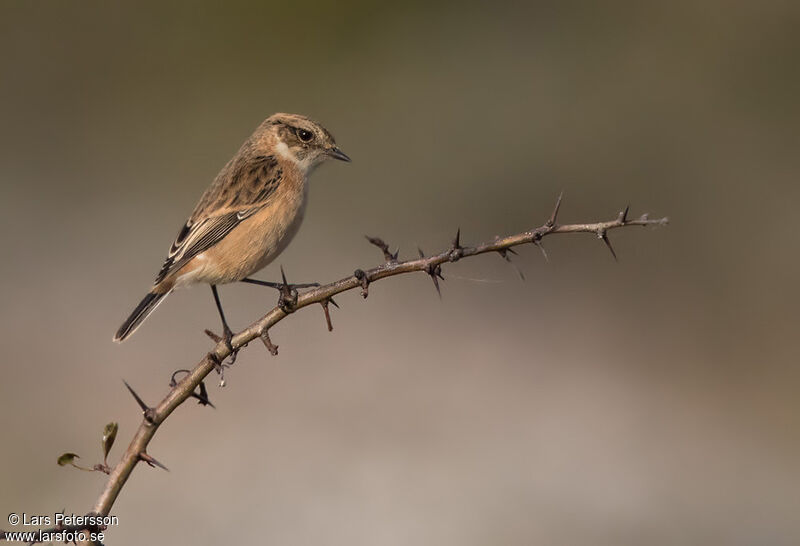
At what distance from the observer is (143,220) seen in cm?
1427

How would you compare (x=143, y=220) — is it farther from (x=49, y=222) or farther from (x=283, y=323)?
(x=283, y=323)

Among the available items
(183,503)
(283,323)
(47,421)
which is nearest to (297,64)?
(283,323)

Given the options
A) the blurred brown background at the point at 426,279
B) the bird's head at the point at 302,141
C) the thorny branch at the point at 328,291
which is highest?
the blurred brown background at the point at 426,279

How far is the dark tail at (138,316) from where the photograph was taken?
222 inches

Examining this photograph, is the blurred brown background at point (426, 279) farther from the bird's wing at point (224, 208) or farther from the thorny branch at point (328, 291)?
the thorny branch at point (328, 291)

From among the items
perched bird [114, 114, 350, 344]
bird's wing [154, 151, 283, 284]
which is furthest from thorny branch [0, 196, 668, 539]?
bird's wing [154, 151, 283, 284]

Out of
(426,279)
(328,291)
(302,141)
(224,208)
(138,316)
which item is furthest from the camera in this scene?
(426,279)

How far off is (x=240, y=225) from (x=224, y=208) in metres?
0.29

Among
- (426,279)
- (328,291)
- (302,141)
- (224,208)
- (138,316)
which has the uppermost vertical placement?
(426,279)

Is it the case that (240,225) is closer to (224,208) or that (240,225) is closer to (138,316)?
(224,208)

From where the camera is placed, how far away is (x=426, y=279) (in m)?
12.8

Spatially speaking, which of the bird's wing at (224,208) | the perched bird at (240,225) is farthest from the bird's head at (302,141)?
the bird's wing at (224,208)

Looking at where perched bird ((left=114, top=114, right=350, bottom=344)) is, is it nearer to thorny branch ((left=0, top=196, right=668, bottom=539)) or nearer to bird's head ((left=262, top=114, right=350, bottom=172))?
bird's head ((left=262, top=114, right=350, bottom=172))

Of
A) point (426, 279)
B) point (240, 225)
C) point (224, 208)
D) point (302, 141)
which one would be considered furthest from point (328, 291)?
point (426, 279)
